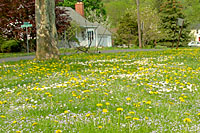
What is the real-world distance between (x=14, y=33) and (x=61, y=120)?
23570 millimetres

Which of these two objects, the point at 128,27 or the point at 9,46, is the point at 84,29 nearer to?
the point at 128,27

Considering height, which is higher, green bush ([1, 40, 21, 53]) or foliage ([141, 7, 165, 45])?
foliage ([141, 7, 165, 45])

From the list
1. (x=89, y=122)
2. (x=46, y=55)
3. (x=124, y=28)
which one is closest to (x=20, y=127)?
(x=89, y=122)

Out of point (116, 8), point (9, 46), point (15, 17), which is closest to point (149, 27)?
point (15, 17)

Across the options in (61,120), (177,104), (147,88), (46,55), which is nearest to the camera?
(61,120)

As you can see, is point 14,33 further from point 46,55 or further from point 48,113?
point 48,113

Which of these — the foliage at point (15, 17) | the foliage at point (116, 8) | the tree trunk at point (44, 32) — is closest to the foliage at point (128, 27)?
the foliage at point (15, 17)

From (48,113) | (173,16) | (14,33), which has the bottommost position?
(48,113)

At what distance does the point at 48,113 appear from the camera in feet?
11.7

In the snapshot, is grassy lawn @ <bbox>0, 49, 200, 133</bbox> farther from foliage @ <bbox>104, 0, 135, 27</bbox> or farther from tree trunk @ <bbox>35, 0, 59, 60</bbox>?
foliage @ <bbox>104, 0, 135, 27</bbox>

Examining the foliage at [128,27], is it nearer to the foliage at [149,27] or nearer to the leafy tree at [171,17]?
the foliage at [149,27]

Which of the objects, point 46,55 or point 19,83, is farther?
point 46,55

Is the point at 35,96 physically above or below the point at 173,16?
below

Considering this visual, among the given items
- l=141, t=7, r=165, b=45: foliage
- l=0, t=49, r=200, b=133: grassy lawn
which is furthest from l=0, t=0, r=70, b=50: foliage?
l=0, t=49, r=200, b=133: grassy lawn
